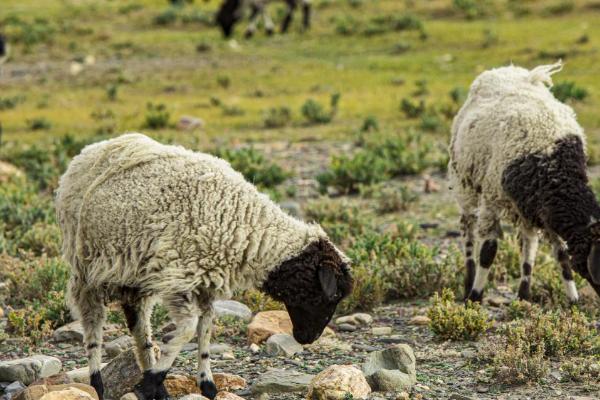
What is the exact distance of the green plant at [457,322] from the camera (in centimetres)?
879

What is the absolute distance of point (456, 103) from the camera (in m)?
21.1

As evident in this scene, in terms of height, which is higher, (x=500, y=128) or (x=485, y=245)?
(x=500, y=128)

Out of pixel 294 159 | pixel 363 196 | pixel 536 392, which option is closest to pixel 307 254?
pixel 536 392

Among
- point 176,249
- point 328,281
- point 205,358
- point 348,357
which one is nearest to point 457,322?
point 348,357

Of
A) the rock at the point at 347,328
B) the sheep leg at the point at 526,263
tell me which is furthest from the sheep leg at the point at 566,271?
the rock at the point at 347,328

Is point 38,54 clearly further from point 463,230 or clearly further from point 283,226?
point 283,226

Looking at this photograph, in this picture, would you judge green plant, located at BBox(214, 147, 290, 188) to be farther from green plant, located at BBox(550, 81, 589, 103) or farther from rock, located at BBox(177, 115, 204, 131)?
green plant, located at BBox(550, 81, 589, 103)

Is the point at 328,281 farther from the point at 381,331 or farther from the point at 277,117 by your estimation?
the point at 277,117

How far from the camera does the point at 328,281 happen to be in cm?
740

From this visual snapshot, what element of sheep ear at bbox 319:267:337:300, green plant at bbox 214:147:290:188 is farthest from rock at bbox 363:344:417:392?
green plant at bbox 214:147:290:188

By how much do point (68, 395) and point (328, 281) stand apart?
6.27 ft

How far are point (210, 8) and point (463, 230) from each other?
1266 inches

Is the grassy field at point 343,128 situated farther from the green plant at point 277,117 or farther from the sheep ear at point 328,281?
the sheep ear at point 328,281

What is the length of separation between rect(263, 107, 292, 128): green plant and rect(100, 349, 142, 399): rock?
13.4 m
